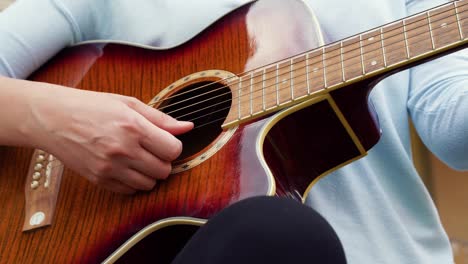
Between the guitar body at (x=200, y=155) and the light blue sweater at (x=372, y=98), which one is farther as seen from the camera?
the light blue sweater at (x=372, y=98)

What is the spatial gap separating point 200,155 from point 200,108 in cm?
11

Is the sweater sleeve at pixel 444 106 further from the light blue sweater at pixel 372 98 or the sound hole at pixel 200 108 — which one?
the sound hole at pixel 200 108

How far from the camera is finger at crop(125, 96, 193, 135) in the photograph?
2.35 feet

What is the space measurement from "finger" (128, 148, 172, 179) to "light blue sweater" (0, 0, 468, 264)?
0.26 m

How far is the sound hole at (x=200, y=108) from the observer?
76 centimetres

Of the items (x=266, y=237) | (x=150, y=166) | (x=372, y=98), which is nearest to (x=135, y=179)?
(x=150, y=166)

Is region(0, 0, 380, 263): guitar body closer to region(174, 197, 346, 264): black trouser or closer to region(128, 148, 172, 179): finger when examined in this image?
region(128, 148, 172, 179): finger

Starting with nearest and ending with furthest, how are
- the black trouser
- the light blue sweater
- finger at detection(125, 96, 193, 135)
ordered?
1. the black trouser
2. finger at detection(125, 96, 193, 135)
3. the light blue sweater

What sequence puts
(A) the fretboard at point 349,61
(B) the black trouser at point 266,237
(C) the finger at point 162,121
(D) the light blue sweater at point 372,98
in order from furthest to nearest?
(D) the light blue sweater at point 372,98 < (C) the finger at point 162,121 < (A) the fretboard at point 349,61 < (B) the black trouser at point 266,237

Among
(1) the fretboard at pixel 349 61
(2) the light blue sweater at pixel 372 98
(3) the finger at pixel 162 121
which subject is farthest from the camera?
(2) the light blue sweater at pixel 372 98

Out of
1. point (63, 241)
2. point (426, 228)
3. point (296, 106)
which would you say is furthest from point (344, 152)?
A: point (63, 241)

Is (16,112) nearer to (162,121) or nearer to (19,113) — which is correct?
(19,113)

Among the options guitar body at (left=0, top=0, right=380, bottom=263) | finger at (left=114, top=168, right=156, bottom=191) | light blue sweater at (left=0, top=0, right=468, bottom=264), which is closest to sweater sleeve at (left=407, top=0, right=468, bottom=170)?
light blue sweater at (left=0, top=0, right=468, bottom=264)

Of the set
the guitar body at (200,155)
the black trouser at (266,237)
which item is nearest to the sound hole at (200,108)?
A: the guitar body at (200,155)
